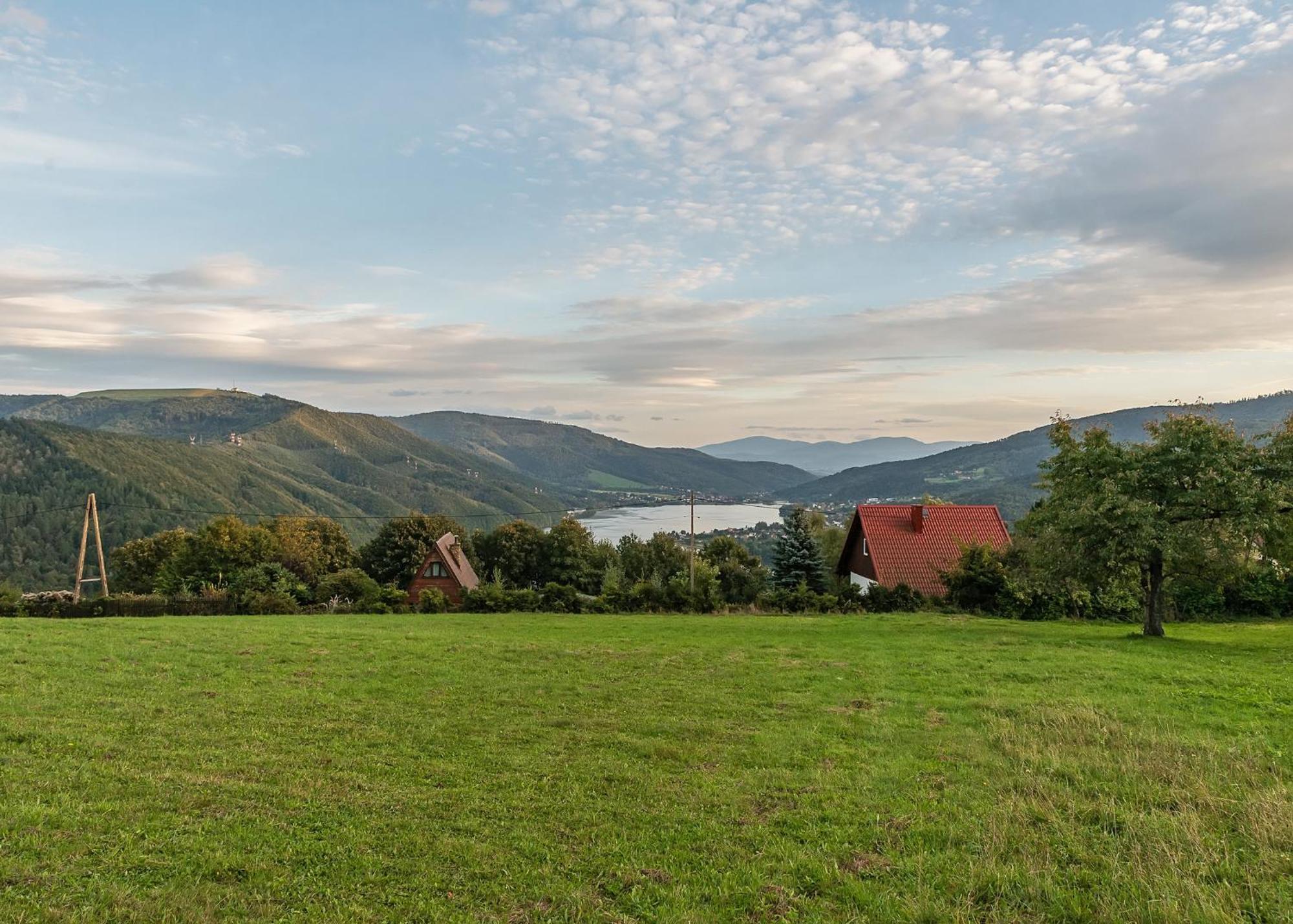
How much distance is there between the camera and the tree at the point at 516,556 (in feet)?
195

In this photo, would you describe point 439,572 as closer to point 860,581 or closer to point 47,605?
point 47,605

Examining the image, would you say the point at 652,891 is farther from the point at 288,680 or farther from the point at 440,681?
the point at 288,680

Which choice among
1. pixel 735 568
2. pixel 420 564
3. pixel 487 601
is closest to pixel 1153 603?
pixel 735 568

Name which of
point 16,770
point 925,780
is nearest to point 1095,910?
point 925,780

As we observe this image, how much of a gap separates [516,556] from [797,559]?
89.2ft

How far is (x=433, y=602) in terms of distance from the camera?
32156mm

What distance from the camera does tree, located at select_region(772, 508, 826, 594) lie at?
138 ft

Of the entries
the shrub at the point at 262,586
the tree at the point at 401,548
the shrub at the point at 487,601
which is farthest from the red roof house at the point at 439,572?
the shrub at the point at 487,601

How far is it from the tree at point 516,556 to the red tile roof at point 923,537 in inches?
1131

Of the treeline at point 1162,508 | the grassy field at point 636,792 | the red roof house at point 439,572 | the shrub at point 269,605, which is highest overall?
the treeline at point 1162,508

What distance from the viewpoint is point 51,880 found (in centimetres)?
578

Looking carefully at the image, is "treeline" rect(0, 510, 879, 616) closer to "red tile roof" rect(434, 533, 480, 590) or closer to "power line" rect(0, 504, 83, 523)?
"red tile roof" rect(434, 533, 480, 590)

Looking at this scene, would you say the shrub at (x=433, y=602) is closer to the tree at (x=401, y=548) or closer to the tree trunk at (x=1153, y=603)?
the tree at (x=401, y=548)

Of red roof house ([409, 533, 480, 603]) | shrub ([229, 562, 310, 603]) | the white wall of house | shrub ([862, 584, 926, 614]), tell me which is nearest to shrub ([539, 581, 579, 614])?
shrub ([229, 562, 310, 603])
